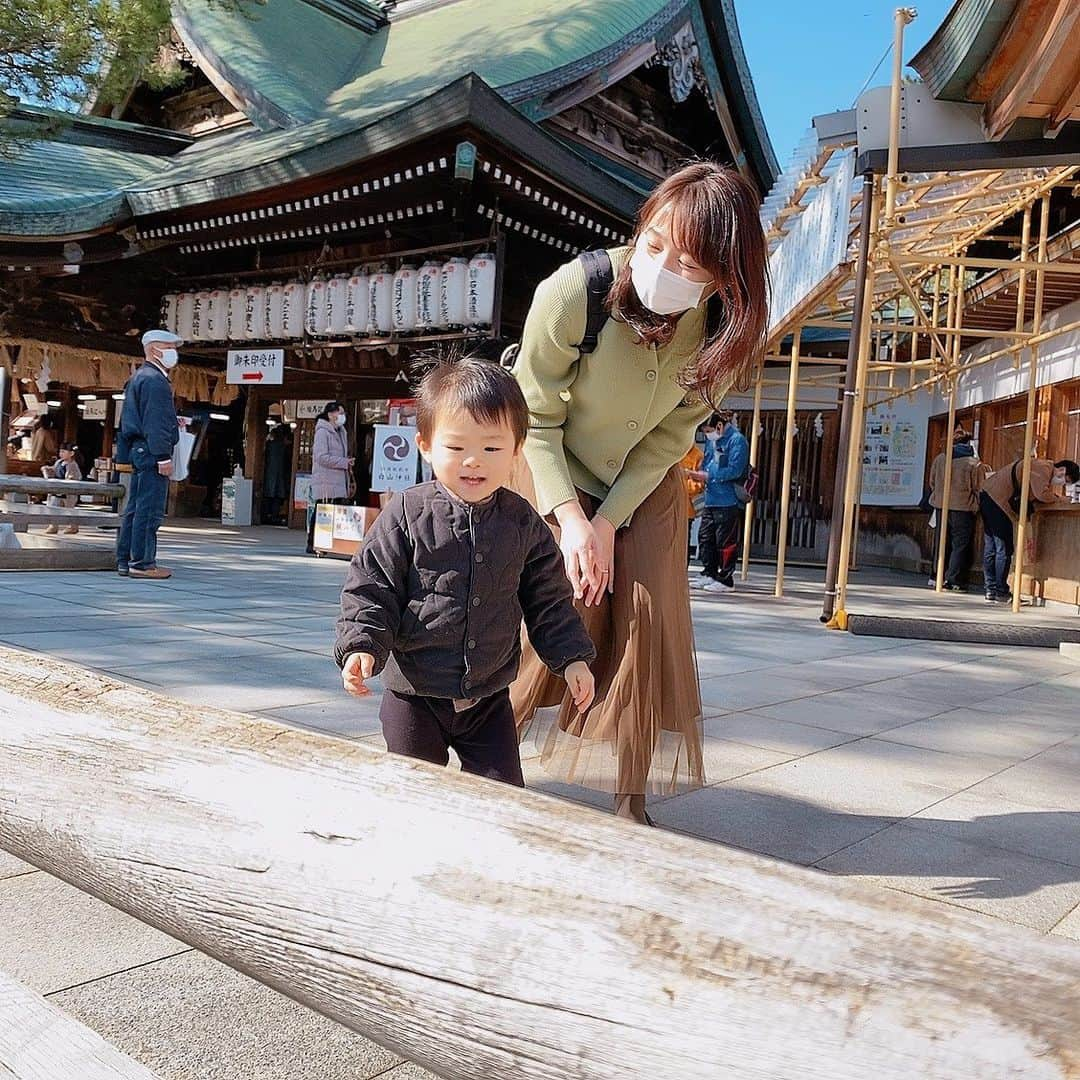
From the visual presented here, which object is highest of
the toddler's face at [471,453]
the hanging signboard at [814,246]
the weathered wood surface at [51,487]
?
the hanging signboard at [814,246]

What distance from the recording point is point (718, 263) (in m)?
2.01

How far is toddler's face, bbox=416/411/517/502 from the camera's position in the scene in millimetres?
1970

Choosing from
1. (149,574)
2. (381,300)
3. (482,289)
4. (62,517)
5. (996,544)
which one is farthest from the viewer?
(381,300)

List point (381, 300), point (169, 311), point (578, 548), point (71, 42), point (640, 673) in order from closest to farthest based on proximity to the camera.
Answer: point (578, 548) → point (640, 673) → point (71, 42) → point (381, 300) → point (169, 311)

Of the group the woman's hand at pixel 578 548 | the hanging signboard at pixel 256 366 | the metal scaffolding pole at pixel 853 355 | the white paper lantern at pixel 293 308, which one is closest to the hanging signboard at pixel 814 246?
the metal scaffolding pole at pixel 853 355

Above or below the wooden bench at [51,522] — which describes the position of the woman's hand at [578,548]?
above

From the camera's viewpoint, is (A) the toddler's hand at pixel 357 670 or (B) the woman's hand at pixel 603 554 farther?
(B) the woman's hand at pixel 603 554

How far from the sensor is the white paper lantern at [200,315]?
541 inches

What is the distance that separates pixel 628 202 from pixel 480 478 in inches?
388

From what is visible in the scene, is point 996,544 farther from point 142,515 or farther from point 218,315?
point 218,315

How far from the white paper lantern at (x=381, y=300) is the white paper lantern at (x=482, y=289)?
4.10ft

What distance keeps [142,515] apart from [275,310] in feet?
20.4

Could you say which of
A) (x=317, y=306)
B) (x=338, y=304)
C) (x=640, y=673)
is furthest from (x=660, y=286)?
(x=317, y=306)

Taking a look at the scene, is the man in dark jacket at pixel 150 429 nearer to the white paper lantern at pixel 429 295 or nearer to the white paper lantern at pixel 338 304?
the white paper lantern at pixel 429 295
